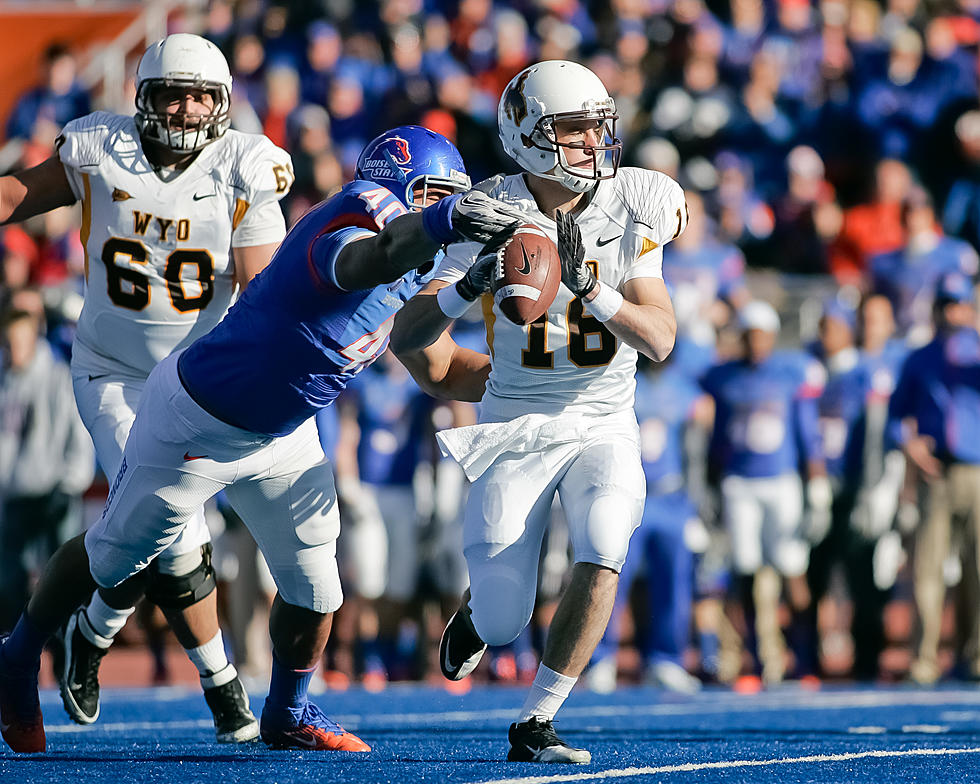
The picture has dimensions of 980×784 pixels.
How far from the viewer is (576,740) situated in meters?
5.23

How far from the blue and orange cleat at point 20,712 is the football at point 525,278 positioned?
1.81 m

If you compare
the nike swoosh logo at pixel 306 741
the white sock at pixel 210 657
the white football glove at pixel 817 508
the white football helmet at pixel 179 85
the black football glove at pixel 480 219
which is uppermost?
the white football helmet at pixel 179 85

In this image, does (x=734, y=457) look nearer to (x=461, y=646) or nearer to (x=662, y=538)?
(x=662, y=538)

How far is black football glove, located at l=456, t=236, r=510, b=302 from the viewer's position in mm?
3901

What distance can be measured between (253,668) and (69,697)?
291 centimetres

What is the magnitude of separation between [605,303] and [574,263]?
14 centimetres

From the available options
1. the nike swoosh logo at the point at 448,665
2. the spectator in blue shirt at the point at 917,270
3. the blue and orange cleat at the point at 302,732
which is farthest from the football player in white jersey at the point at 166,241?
the spectator in blue shirt at the point at 917,270

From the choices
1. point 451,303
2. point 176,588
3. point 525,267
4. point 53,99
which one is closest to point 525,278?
point 525,267

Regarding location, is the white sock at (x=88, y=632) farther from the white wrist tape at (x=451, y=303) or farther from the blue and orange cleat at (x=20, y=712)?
the white wrist tape at (x=451, y=303)

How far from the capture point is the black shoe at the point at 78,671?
5.04 meters

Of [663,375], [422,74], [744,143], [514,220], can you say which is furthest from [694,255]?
[514,220]

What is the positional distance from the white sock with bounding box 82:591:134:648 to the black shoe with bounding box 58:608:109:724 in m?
0.03

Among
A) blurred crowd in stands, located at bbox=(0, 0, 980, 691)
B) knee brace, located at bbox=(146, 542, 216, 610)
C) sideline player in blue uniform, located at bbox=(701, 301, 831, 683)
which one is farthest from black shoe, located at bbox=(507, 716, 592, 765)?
sideline player in blue uniform, located at bbox=(701, 301, 831, 683)

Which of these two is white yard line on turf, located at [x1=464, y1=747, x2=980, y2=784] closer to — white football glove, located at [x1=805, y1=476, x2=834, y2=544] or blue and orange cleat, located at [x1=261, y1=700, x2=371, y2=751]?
blue and orange cleat, located at [x1=261, y1=700, x2=371, y2=751]
